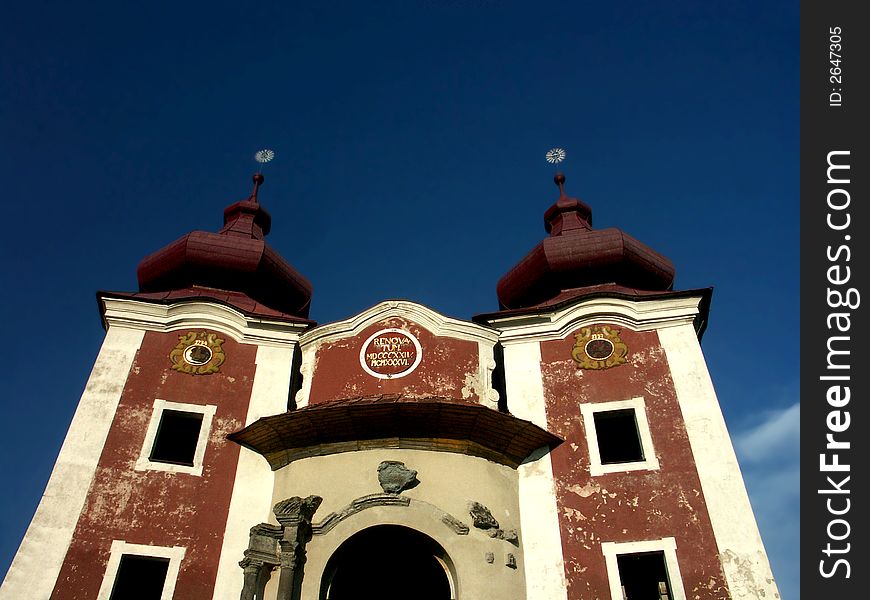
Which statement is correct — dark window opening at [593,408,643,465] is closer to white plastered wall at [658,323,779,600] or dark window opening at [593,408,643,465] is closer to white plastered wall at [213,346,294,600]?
white plastered wall at [658,323,779,600]

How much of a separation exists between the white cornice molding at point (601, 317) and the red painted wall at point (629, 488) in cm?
55

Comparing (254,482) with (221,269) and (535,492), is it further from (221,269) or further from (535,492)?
(221,269)

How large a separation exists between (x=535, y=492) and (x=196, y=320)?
24.6ft

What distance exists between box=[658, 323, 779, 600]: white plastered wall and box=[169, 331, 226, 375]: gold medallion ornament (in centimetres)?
854

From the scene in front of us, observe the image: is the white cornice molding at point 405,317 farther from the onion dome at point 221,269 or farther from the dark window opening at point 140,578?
the dark window opening at point 140,578

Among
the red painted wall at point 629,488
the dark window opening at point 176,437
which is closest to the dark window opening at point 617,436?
the red painted wall at point 629,488

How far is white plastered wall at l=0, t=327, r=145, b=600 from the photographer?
13.1m

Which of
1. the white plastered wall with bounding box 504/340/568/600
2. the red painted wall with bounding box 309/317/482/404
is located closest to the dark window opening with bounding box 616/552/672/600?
the white plastered wall with bounding box 504/340/568/600

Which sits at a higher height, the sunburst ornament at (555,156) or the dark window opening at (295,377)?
the sunburst ornament at (555,156)

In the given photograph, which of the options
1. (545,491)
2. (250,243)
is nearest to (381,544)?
(545,491)

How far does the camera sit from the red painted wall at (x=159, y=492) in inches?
532

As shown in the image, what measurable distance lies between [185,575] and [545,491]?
19.6 ft

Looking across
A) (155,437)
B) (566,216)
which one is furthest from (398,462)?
(566,216)

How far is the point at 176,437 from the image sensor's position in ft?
56.9
